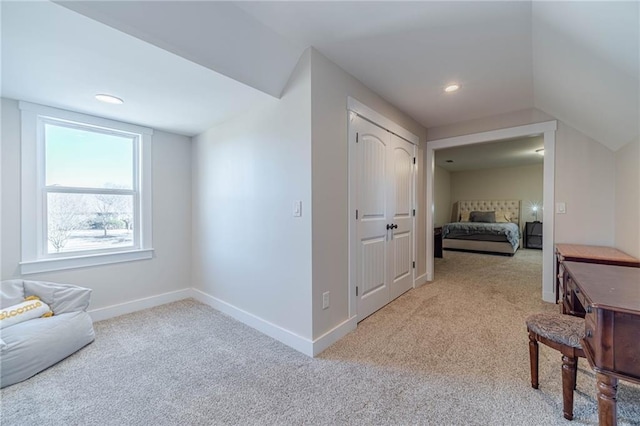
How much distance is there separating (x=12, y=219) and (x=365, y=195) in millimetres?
3059

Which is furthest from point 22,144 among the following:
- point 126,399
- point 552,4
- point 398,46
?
point 552,4

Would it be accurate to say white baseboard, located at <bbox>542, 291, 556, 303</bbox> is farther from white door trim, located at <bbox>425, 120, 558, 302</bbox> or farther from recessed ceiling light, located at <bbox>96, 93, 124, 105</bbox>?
recessed ceiling light, located at <bbox>96, 93, 124, 105</bbox>

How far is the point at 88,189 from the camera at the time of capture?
266 centimetres

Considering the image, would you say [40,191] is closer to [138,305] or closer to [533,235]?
[138,305]

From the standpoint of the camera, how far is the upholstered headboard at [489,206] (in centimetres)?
754

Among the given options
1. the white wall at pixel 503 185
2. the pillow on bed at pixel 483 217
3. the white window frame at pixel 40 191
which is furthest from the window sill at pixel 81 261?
the white wall at pixel 503 185

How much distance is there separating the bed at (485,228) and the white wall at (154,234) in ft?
20.0

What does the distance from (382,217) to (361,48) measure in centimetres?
158

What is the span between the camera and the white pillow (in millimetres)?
1853

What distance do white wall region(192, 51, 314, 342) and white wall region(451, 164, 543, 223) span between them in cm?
790

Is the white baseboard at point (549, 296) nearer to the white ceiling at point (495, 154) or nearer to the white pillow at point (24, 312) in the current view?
the white ceiling at point (495, 154)

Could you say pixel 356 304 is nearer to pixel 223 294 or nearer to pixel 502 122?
pixel 223 294

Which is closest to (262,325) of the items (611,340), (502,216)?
(611,340)

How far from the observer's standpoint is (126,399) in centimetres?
155
